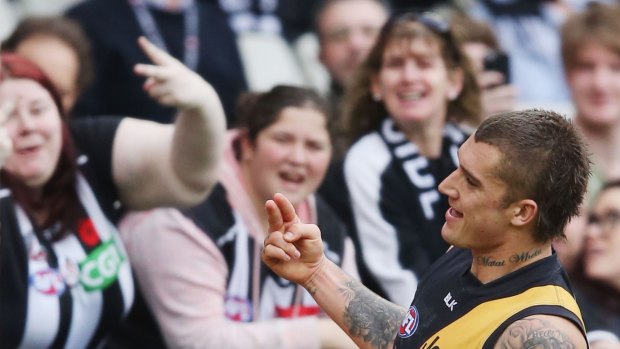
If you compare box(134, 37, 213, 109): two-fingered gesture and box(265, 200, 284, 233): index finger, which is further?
box(134, 37, 213, 109): two-fingered gesture

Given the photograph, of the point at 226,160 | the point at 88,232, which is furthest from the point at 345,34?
the point at 88,232

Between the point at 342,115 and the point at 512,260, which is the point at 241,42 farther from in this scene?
Result: the point at 512,260

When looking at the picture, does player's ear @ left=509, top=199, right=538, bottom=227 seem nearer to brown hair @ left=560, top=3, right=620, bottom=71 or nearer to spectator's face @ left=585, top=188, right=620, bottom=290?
spectator's face @ left=585, top=188, right=620, bottom=290

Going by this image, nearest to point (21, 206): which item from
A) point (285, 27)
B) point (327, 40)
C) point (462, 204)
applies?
point (462, 204)

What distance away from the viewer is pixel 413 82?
4.40 m

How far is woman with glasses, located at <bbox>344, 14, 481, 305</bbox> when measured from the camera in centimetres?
425

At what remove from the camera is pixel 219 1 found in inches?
225

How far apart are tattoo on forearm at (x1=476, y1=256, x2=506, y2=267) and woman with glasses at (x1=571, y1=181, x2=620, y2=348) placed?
171cm

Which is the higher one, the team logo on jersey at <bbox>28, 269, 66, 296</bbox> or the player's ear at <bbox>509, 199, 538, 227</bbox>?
the player's ear at <bbox>509, 199, 538, 227</bbox>

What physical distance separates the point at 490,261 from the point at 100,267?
134cm

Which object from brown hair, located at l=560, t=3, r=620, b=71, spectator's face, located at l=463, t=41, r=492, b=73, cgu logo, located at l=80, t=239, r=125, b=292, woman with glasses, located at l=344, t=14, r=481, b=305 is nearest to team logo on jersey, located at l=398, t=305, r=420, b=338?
cgu logo, located at l=80, t=239, r=125, b=292

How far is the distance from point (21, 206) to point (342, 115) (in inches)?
55.9

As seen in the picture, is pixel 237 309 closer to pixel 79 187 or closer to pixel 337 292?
pixel 79 187

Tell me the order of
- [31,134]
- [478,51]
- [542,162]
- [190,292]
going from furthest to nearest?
[478,51]
[190,292]
[31,134]
[542,162]
